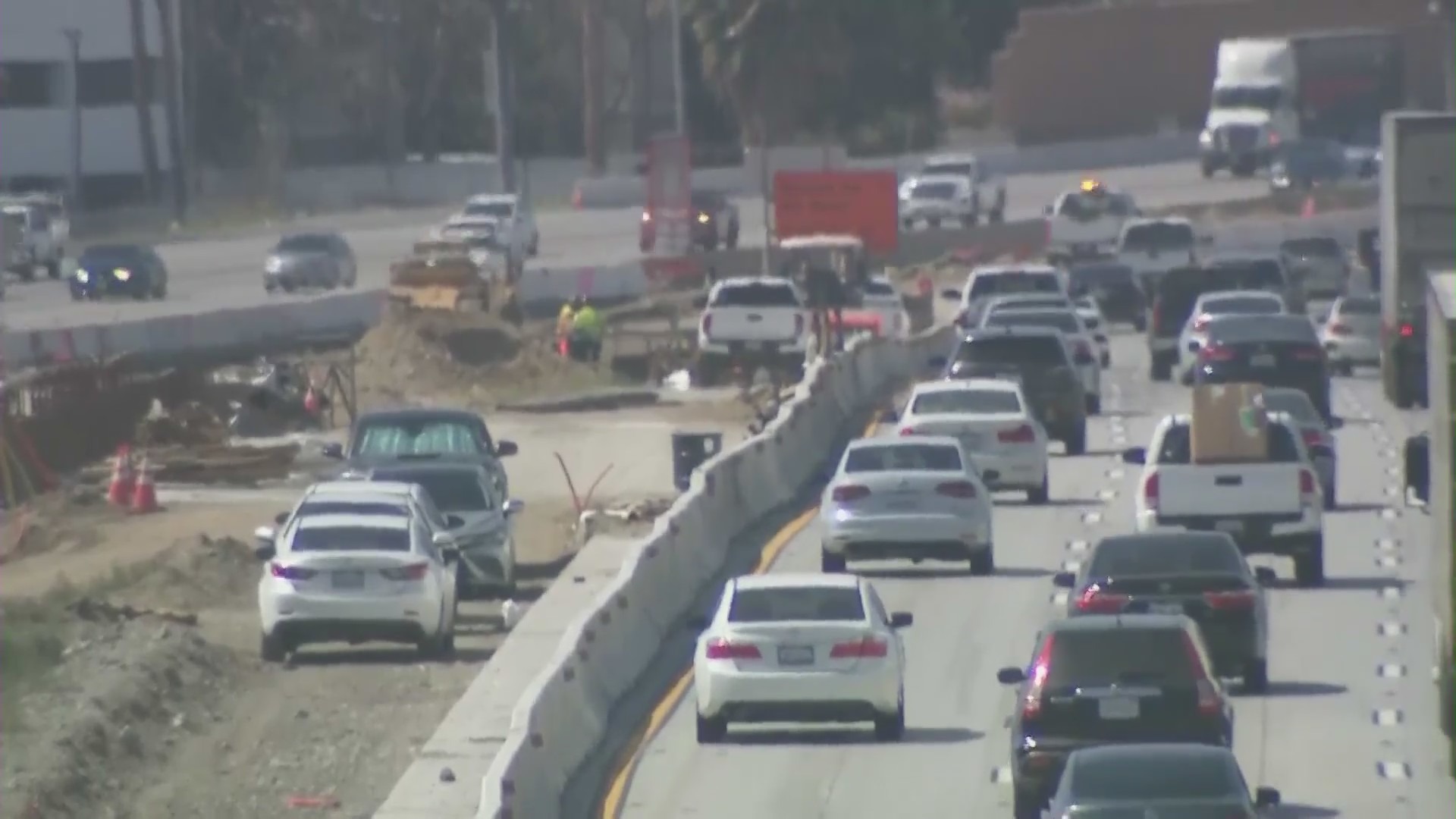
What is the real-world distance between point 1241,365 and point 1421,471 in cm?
1245

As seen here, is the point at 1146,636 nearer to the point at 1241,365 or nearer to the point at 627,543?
the point at 627,543

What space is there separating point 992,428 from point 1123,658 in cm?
1687

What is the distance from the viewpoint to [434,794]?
18.4 meters

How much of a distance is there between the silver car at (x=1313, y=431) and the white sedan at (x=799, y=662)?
42.2 feet

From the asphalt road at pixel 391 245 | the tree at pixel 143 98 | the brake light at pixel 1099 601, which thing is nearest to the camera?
the brake light at pixel 1099 601

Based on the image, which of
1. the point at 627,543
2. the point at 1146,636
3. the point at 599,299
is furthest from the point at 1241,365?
the point at 599,299

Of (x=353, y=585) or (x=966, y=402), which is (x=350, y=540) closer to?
(x=353, y=585)

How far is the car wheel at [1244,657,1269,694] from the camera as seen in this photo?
24.3 metres

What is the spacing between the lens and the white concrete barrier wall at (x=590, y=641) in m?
18.5

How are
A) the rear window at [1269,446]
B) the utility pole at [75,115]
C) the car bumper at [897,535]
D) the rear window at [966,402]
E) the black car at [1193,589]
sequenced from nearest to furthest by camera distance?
the black car at [1193,589] < the rear window at [1269,446] < the car bumper at [897,535] < the rear window at [966,402] < the utility pole at [75,115]

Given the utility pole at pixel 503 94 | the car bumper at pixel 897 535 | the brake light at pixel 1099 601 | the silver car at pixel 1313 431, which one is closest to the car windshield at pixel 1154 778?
the brake light at pixel 1099 601

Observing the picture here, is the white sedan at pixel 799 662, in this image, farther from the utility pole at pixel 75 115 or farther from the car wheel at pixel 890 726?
the utility pole at pixel 75 115

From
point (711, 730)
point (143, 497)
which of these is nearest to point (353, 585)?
point (711, 730)

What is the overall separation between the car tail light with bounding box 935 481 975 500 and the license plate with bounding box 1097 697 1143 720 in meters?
11.7
